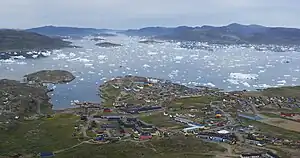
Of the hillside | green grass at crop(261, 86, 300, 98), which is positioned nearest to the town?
green grass at crop(261, 86, 300, 98)

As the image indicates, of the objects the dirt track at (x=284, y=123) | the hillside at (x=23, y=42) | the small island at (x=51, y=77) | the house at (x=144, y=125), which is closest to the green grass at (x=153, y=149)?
the house at (x=144, y=125)

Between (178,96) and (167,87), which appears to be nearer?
(178,96)

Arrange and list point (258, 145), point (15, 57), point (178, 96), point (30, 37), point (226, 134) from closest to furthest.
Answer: point (258, 145) < point (226, 134) < point (178, 96) < point (15, 57) < point (30, 37)

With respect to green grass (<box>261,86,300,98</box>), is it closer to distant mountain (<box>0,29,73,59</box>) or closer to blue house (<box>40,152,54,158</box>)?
blue house (<box>40,152,54,158</box>)

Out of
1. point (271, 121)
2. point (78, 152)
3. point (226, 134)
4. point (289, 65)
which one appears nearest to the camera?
point (78, 152)

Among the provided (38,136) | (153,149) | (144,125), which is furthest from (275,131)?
(38,136)

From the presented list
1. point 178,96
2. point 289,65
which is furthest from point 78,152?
point 289,65

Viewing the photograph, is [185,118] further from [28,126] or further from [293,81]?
[293,81]

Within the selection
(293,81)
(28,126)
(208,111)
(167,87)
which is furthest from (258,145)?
(293,81)
